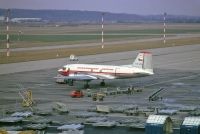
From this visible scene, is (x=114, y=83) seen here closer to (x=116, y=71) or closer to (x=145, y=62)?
(x=116, y=71)

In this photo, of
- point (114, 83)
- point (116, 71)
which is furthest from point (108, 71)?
point (114, 83)

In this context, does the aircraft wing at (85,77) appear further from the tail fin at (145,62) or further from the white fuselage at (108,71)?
the tail fin at (145,62)

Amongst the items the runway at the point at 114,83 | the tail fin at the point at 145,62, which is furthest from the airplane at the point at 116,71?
the runway at the point at 114,83

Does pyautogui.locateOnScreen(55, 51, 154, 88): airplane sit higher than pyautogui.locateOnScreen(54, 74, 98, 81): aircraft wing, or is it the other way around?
pyautogui.locateOnScreen(55, 51, 154, 88): airplane

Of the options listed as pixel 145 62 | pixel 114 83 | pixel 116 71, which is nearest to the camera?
pixel 145 62


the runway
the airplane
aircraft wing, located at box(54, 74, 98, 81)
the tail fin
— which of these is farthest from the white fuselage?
the runway

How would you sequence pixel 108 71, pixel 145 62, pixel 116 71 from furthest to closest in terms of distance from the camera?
pixel 108 71
pixel 116 71
pixel 145 62

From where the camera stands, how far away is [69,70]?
86625mm

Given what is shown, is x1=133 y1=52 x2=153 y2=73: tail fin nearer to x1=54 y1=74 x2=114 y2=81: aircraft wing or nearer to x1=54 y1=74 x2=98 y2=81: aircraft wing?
x1=54 y1=74 x2=114 y2=81: aircraft wing

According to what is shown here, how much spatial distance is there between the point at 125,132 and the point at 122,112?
1107cm

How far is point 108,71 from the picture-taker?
83.2 m

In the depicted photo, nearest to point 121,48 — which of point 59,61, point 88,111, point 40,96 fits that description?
point 59,61

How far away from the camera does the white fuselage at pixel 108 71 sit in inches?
3211

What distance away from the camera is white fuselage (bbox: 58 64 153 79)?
8156 centimetres
